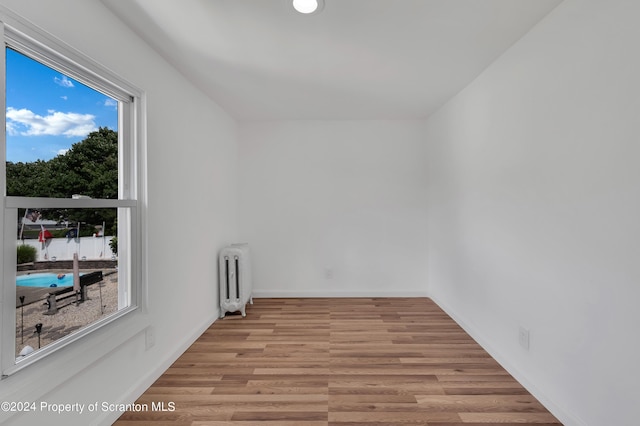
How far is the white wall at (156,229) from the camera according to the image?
1.35 meters

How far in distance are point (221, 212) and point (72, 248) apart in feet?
6.14

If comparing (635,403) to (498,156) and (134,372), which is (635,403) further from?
(134,372)

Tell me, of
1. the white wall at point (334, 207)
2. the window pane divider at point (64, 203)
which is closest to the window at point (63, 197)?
the window pane divider at point (64, 203)

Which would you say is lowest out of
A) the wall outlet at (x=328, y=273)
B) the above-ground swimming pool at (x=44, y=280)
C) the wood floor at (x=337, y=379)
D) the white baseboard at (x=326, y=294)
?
the wood floor at (x=337, y=379)

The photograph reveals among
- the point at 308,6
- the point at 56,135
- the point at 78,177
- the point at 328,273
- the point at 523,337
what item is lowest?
the point at 523,337

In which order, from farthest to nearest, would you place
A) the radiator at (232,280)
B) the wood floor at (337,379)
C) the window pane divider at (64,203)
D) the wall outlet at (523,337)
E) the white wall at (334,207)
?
the white wall at (334,207)
the radiator at (232,280)
the wall outlet at (523,337)
the wood floor at (337,379)
the window pane divider at (64,203)

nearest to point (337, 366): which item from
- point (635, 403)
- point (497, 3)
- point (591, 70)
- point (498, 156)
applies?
point (635, 403)

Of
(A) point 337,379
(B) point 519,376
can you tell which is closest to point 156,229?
(A) point 337,379

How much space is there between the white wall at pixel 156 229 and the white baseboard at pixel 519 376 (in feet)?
8.57

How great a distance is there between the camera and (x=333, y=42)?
2.00 m

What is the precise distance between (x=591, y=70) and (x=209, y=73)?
8.52ft

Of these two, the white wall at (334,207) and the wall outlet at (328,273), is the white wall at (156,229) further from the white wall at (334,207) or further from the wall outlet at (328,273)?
the wall outlet at (328,273)

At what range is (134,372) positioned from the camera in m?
1.89

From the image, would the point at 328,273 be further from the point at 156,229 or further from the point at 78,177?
the point at 78,177
